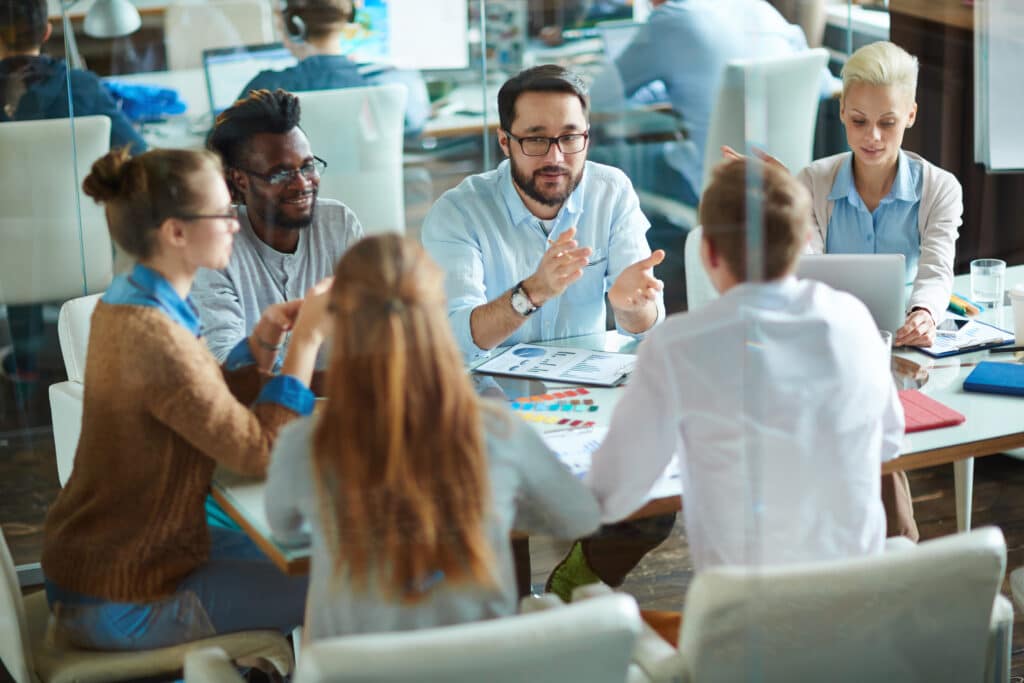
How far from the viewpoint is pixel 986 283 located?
8.14 feet

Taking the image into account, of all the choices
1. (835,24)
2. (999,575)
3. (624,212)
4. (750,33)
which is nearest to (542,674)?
(999,575)

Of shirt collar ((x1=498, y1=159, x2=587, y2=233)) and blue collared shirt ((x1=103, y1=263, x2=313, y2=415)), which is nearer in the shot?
blue collared shirt ((x1=103, y1=263, x2=313, y2=415))

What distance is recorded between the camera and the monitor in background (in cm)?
166


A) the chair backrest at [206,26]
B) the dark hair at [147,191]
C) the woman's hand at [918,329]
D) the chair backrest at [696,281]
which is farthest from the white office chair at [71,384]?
the woman's hand at [918,329]

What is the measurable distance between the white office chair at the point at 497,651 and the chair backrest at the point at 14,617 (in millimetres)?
614

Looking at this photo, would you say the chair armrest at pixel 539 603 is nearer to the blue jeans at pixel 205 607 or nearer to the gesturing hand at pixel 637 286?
the blue jeans at pixel 205 607

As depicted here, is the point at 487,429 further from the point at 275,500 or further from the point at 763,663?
the point at 763,663

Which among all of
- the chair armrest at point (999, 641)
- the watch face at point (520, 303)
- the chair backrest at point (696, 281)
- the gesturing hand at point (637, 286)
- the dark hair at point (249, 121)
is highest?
the dark hair at point (249, 121)

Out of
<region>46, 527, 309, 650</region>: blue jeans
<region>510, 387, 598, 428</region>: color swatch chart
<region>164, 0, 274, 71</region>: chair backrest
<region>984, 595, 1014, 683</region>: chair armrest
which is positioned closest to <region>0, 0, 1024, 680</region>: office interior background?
<region>164, 0, 274, 71</region>: chair backrest

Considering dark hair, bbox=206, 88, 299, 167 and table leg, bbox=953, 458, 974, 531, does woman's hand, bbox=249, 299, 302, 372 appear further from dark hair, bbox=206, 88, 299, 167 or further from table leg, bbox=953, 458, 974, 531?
table leg, bbox=953, 458, 974, 531

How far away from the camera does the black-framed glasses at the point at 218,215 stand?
1.47 m

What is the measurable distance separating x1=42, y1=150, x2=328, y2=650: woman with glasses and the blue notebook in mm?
1187

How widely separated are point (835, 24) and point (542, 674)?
139 cm

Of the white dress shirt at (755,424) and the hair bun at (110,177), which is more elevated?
the hair bun at (110,177)
